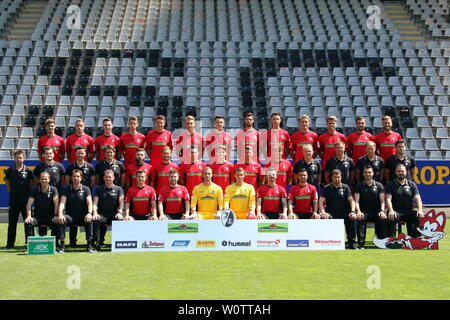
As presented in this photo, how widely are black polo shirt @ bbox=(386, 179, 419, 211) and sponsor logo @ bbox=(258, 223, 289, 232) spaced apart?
2.17m

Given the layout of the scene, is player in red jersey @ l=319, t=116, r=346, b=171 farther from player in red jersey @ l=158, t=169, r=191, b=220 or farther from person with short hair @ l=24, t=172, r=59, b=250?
person with short hair @ l=24, t=172, r=59, b=250

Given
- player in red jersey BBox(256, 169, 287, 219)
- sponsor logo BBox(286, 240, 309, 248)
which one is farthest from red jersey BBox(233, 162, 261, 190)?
sponsor logo BBox(286, 240, 309, 248)

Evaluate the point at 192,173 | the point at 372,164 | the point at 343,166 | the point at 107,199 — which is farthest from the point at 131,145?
the point at 372,164

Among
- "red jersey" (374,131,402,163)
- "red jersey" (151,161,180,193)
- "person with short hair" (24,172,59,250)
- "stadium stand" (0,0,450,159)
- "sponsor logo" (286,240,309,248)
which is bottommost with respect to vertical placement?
"sponsor logo" (286,240,309,248)

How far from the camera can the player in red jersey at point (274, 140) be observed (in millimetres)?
12914

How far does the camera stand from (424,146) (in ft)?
67.9

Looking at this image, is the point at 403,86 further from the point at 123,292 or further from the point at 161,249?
the point at 123,292

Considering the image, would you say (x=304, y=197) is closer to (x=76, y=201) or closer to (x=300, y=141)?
(x=300, y=141)

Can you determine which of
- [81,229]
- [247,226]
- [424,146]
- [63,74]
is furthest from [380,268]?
[63,74]

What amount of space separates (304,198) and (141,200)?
296 centimetres

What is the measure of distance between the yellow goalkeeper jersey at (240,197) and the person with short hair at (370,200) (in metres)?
1.89

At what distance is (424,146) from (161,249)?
12.5 meters

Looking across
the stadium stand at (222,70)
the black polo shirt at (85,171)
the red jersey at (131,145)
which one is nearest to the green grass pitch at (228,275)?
the black polo shirt at (85,171)

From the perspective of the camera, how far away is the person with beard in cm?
1162
